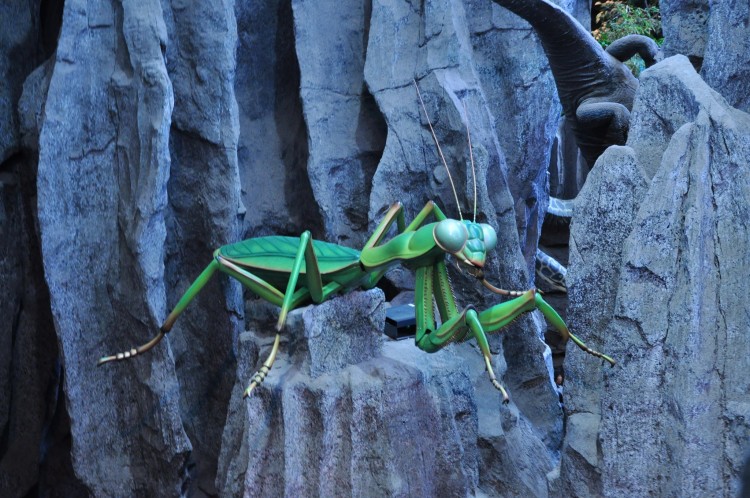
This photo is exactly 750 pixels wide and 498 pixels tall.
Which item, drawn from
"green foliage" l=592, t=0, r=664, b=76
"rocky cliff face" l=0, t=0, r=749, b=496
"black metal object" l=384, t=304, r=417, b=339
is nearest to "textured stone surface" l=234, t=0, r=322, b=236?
"rocky cliff face" l=0, t=0, r=749, b=496

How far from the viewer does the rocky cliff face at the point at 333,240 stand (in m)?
2.73

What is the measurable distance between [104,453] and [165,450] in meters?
0.32

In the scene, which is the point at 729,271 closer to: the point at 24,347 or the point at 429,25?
the point at 429,25

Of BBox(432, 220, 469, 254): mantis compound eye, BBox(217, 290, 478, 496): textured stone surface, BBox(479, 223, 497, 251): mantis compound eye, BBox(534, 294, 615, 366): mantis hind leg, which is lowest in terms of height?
BBox(217, 290, 478, 496): textured stone surface

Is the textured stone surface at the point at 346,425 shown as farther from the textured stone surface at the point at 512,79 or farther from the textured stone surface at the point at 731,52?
the textured stone surface at the point at 512,79

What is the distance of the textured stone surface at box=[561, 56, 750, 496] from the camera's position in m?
2.62

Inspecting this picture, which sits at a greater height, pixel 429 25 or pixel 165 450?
pixel 429 25

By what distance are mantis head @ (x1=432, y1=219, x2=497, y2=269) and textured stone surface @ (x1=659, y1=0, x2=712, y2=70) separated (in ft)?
6.30

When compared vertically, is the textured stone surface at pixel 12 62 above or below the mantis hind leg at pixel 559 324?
above

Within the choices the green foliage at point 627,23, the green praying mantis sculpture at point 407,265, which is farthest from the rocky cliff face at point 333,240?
the green foliage at point 627,23

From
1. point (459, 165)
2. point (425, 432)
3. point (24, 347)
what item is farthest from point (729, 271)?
point (24, 347)

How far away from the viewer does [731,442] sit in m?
2.60


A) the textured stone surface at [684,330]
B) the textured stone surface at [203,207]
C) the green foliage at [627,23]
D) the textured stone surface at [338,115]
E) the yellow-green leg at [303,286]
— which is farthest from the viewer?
the green foliage at [627,23]

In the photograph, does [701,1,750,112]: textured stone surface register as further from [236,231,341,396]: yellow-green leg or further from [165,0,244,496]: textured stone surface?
[165,0,244,496]: textured stone surface
